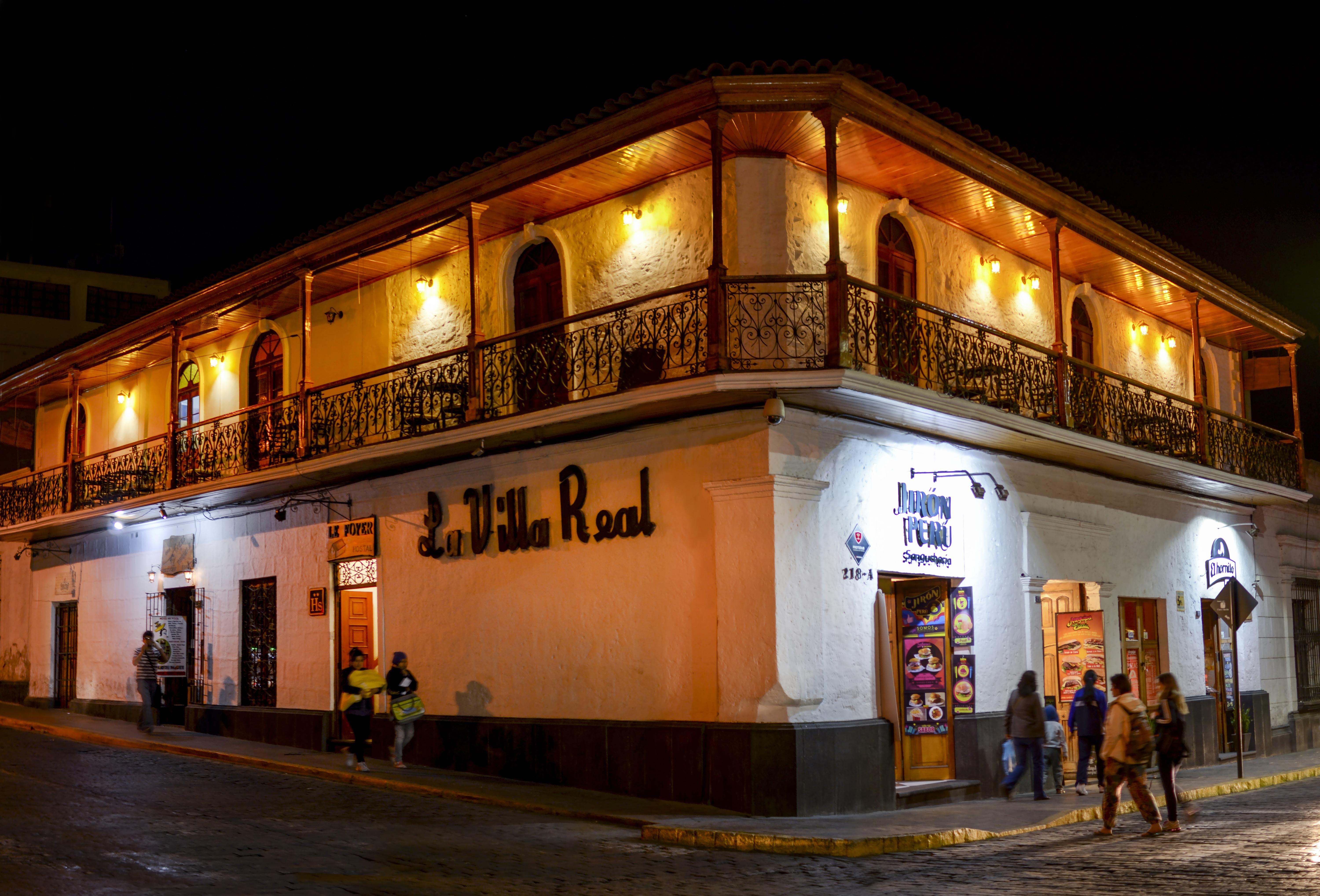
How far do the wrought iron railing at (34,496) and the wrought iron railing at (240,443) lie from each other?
4.09 meters

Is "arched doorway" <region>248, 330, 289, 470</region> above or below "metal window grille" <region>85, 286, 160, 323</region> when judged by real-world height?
below

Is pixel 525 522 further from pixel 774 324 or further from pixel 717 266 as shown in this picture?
pixel 717 266

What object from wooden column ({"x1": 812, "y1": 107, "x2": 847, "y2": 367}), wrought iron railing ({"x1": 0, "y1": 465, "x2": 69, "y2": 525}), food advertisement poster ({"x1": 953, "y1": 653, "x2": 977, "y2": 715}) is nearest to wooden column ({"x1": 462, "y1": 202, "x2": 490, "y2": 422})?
wooden column ({"x1": 812, "y1": 107, "x2": 847, "y2": 367})

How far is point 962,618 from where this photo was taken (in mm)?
15258

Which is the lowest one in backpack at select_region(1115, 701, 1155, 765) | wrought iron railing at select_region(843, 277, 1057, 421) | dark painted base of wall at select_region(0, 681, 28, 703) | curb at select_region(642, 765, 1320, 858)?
curb at select_region(642, 765, 1320, 858)

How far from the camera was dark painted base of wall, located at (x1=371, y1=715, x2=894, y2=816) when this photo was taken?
12.6 meters

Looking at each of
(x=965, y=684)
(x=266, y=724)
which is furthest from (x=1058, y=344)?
(x=266, y=724)

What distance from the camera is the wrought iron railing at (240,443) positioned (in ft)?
59.0

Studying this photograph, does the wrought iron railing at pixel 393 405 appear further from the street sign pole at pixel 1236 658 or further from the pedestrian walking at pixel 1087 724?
the street sign pole at pixel 1236 658

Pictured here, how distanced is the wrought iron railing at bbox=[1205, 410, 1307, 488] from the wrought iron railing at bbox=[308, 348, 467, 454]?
11322 millimetres

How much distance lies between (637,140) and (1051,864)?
8.10 metres

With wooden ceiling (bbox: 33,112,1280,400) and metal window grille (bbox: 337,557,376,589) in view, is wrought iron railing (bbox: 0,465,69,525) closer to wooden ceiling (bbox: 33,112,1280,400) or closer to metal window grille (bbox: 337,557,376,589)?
wooden ceiling (bbox: 33,112,1280,400)

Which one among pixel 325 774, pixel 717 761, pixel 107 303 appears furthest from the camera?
pixel 107 303

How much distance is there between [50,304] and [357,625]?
895 inches
